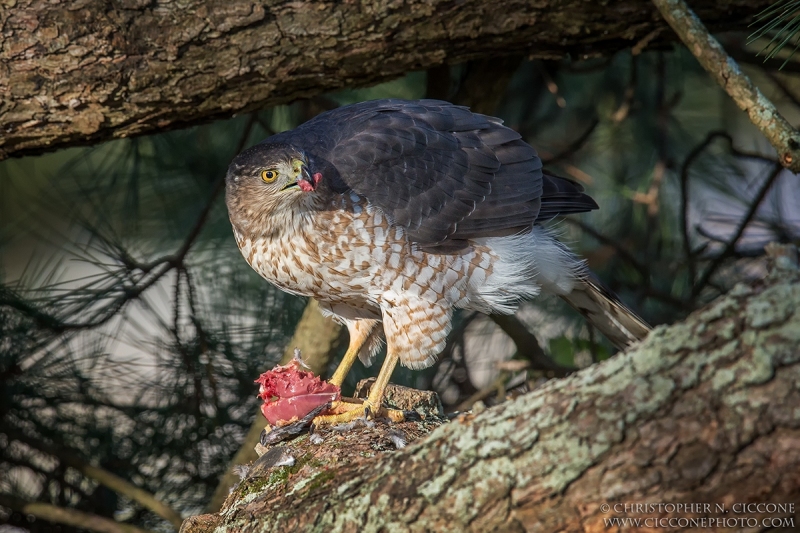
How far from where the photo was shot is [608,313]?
13.1 feet

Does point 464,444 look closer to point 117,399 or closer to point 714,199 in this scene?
point 117,399

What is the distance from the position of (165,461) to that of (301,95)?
2.32m

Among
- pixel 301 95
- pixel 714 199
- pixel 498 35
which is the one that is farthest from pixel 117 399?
pixel 714 199

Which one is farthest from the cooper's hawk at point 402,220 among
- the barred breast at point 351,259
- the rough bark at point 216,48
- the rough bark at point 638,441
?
the rough bark at point 638,441

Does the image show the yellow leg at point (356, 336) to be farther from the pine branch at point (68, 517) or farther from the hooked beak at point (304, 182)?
the pine branch at point (68, 517)

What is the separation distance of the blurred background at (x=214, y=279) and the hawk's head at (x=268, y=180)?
107 cm

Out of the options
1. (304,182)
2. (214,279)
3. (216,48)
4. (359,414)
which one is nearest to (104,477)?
(214,279)

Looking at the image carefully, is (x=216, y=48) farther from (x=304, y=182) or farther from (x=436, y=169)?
(x=436, y=169)

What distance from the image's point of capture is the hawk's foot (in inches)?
130

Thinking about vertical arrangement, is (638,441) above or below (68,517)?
above

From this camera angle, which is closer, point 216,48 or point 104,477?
point 216,48

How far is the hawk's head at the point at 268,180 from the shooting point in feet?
10.4

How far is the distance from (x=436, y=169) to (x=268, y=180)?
2.63 ft

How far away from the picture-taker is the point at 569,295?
13.5 ft
